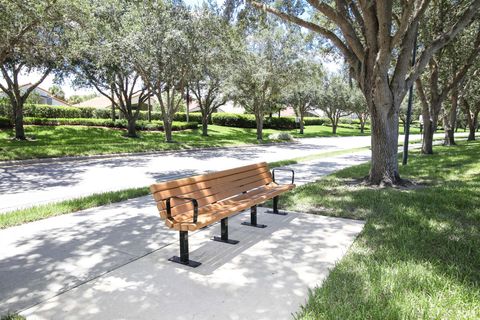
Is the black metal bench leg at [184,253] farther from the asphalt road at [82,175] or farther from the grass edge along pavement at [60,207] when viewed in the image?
the asphalt road at [82,175]

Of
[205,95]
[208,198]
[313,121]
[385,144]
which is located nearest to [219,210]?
[208,198]

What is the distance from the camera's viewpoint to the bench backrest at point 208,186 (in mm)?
4309

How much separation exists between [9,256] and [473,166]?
42.9 ft

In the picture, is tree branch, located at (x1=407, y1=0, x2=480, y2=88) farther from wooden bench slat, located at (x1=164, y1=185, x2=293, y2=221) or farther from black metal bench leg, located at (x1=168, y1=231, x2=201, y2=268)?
black metal bench leg, located at (x1=168, y1=231, x2=201, y2=268)

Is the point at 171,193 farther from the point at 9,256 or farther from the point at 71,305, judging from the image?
the point at 9,256

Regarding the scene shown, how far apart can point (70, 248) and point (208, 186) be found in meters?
2.01

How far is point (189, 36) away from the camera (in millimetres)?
19734

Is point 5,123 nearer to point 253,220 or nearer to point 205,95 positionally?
point 205,95

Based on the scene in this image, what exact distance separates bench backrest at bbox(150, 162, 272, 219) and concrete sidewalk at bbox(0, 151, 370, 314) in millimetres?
750

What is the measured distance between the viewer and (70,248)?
4.76 meters

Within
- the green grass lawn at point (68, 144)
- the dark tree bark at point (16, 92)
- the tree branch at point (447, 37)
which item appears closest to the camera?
the tree branch at point (447, 37)

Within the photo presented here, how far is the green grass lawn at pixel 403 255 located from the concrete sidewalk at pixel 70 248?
245 centimetres

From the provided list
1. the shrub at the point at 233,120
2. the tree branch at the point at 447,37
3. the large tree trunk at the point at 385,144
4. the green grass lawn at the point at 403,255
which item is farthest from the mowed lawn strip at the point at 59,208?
the shrub at the point at 233,120

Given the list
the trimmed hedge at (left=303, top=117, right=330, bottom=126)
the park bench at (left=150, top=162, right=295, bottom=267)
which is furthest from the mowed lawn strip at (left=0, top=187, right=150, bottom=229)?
the trimmed hedge at (left=303, top=117, right=330, bottom=126)
